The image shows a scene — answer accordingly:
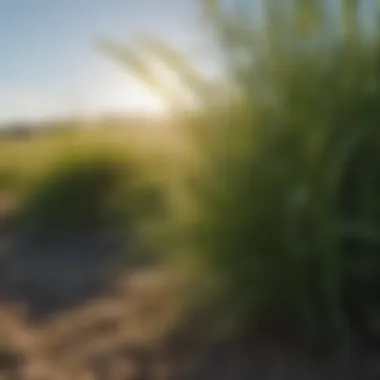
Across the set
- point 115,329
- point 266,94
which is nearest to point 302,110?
point 266,94

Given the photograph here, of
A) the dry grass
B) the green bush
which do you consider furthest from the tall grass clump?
the green bush

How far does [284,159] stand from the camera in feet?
8.26

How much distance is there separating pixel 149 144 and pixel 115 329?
1.93 feet

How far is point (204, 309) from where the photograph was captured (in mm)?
2650

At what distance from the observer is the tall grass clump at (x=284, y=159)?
8.14 ft

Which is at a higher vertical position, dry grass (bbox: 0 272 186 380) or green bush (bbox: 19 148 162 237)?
green bush (bbox: 19 148 162 237)

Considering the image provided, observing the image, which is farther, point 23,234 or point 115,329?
point 23,234

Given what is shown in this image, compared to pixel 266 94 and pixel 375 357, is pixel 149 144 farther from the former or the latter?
pixel 375 357

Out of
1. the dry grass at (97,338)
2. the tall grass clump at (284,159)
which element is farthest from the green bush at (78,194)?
the tall grass clump at (284,159)

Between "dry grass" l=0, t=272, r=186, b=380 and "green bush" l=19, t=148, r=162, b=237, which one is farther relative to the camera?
"green bush" l=19, t=148, r=162, b=237

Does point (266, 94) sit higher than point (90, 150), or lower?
lower

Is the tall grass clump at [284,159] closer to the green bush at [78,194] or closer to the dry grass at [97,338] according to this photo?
the dry grass at [97,338]

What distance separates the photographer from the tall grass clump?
248 centimetres

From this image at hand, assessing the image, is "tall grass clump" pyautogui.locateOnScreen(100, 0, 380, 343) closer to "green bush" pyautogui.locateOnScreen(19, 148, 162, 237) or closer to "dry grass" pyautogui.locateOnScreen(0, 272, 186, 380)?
"dry grass" pyautogui.locateOnScreen(0, 272, 186, 380)
